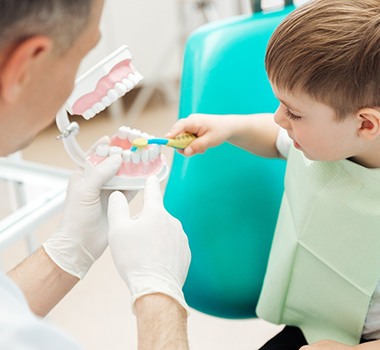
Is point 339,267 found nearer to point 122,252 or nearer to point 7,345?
point 122,252

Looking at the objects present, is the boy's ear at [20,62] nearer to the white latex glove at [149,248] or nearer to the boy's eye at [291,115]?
the white latex glove at [149,248]

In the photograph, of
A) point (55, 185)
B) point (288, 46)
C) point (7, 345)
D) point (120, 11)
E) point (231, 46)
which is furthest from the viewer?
point (120, 11)

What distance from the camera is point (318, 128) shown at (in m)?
1.04

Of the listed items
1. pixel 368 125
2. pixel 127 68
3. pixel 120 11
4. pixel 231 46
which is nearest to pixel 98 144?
pixel 127 68

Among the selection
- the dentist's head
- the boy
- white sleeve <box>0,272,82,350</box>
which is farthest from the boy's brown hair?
white sleeve <box>0,272,82,350</box>

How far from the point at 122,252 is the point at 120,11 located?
2.70m

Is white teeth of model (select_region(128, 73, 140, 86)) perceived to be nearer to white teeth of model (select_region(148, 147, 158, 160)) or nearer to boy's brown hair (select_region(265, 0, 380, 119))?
white teeth of model (select_region(148, 147, 158, 160))

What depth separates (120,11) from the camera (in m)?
3.53

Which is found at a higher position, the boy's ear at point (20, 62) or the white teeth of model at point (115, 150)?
the boy's ear at point (20, 62)

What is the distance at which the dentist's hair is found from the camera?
688 millimetres

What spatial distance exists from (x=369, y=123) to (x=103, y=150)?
17.3 inches

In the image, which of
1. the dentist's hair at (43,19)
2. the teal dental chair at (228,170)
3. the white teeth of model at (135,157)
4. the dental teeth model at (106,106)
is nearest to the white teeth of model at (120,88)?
the dental teeth model at (106,106)

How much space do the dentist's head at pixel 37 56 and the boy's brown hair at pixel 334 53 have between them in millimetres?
343

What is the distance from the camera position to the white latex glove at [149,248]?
0.99 m
